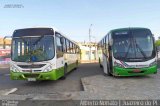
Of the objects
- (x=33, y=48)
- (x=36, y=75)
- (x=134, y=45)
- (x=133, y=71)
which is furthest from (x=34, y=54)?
(x=134, y=45)

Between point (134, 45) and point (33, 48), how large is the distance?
5.64 metres

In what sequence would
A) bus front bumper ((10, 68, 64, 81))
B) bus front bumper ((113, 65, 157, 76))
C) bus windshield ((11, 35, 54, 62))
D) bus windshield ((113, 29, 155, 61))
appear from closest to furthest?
bus front bumper ((10, 68, 64, 81)) < bus windshield ((11, 35, 54, 62)) < bus front bumper ((113, 65, 157, 76)) < bus windshield ((113, 29, 155, 61))

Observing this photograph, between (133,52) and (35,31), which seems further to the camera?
(133,52)

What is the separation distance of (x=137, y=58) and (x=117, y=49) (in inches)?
49.0

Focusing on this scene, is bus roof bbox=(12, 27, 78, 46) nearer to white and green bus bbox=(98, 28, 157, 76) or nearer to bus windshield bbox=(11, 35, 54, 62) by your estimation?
bus windshield bbox=(11, 35, 54, 62)

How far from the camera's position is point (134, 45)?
45.0 ft

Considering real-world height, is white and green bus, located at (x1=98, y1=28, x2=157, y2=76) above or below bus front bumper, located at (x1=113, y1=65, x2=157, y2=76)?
above

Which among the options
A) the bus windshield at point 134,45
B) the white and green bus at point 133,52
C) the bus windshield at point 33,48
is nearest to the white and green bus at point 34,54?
the bus windshield at point 33,48

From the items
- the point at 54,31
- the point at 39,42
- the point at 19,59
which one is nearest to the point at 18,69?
the point at 19,59

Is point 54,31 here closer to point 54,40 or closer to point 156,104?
point 54,40

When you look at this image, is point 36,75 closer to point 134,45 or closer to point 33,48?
point 33,48

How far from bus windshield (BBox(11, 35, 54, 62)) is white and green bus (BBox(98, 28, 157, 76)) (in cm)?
388

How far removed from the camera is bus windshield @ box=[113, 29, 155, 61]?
44.4 ft

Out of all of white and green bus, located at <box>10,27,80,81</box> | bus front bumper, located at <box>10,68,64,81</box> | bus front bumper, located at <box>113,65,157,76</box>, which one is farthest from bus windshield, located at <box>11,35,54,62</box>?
bus front bumper, located at <box>113,65,157,76</box>
